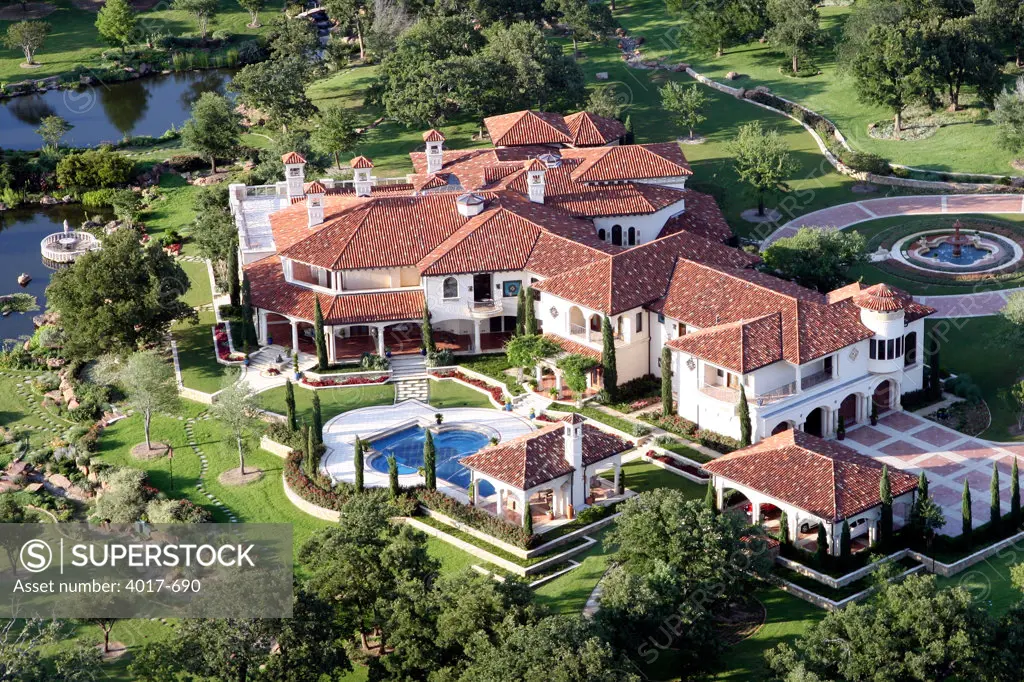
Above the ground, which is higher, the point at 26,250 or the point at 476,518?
the point at 26,250

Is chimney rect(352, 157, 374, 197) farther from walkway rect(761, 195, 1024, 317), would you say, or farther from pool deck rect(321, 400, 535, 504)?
walkway rect(761, 195, 1024, 317)

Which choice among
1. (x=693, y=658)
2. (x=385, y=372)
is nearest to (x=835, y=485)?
(x=693, y=658)

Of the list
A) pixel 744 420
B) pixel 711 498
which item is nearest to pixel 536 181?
pixel 744 420

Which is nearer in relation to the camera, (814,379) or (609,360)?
(814,379)

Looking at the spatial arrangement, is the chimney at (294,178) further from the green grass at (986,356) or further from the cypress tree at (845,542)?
the cypress tree at (845,542)

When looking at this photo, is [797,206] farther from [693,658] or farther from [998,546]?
[693,658]

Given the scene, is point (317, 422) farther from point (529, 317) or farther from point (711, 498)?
point (711, 498)
